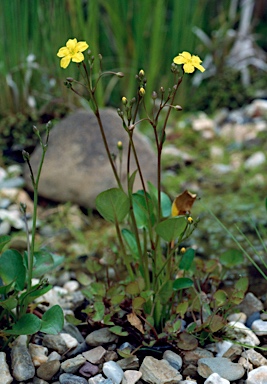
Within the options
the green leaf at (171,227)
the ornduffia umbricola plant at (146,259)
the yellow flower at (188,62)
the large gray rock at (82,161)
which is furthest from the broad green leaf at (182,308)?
the large gray rock at (82,161)

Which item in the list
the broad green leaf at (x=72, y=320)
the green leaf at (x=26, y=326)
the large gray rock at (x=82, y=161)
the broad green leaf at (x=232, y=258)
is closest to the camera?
the green leaf at (x=26, y=326)

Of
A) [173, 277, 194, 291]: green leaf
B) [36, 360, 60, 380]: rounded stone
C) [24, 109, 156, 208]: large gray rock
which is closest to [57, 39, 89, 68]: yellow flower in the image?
[173, 277, 194, 291]: green leaf

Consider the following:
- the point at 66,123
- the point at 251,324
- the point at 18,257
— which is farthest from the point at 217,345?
the point at 66,123

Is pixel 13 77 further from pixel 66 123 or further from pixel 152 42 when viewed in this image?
pixel 152 42

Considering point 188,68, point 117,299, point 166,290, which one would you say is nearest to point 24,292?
point 117,299

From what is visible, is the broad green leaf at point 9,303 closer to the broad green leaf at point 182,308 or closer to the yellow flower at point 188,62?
the broad green leaf at point 182,308
